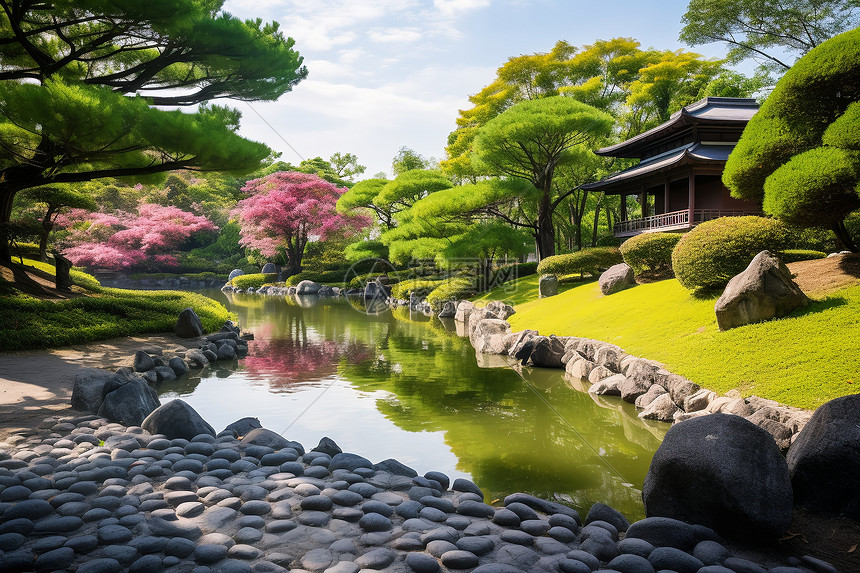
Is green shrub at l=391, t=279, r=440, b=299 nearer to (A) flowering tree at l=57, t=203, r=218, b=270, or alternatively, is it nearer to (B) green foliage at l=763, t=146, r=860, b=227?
(B) green foliage at l=763, t=146, r=860, b=227

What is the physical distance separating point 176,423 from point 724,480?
4.44 m

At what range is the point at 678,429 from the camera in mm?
3357

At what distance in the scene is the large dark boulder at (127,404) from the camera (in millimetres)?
5117

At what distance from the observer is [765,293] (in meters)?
6.43

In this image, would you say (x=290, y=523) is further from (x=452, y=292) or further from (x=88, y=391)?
(x=452, y=292)

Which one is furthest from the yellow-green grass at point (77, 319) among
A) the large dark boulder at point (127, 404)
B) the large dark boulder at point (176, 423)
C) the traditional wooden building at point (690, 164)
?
the traditional wooden building at point (690, 164)

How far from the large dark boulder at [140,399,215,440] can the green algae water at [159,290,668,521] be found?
0.98 metres

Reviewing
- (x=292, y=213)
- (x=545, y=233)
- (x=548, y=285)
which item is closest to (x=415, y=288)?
(x=545, y=233)

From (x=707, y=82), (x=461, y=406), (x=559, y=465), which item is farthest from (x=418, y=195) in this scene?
(x=559, y=465)

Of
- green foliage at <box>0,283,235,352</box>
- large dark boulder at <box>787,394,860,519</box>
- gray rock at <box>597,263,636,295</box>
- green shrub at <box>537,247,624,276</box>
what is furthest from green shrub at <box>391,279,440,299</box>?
large dark boulder at <box>787,394,860,519</box>

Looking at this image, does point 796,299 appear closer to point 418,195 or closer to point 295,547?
point 295,547

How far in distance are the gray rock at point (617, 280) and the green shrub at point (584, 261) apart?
3075mm

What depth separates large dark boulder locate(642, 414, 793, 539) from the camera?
9.60 feet

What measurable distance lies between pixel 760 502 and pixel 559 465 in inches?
78.0
